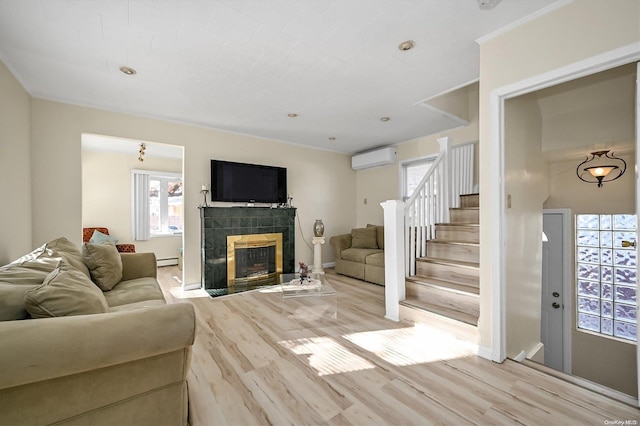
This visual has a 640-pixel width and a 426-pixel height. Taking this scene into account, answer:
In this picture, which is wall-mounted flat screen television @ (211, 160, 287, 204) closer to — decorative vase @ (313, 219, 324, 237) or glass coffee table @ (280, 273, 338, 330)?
decorative vase @ (313, 219, 324, 237)

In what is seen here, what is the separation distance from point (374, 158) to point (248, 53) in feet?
11.8

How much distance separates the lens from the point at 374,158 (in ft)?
17.9

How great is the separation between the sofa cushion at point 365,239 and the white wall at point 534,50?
2753 millimetres

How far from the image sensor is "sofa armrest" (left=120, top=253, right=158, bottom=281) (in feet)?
8.94

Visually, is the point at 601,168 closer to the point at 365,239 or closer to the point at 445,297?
the point at 445,297

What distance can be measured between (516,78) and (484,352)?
80.9 inches

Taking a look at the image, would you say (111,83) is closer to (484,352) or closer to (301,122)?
(301,122)

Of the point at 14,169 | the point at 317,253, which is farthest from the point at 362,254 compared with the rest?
the point at 14,169

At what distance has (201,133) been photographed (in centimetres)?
418

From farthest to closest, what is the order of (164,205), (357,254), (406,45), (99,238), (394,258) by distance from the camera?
1. (164,205)
2. (99,238)
3. (357,254)
4. (394,258)
5. (406,45)

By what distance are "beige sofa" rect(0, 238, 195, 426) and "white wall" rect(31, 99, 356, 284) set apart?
2.29m

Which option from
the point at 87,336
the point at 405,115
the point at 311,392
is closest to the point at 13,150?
the point at 87,336

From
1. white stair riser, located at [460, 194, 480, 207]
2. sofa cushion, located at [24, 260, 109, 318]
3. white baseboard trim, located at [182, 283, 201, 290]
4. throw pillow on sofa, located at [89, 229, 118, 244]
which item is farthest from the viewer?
throw pillow on sofa, located at [89, 229, 118, 244]

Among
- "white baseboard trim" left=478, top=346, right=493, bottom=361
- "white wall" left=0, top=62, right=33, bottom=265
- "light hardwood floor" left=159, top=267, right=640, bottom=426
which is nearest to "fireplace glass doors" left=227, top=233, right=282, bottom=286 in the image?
"light hardwood floor" left=159, top=267, right=640, bottom=426
